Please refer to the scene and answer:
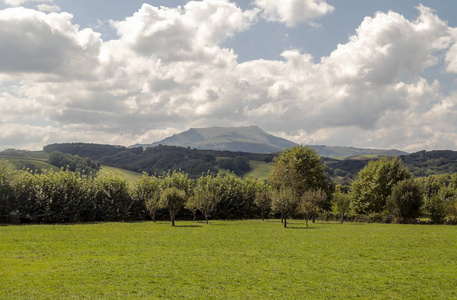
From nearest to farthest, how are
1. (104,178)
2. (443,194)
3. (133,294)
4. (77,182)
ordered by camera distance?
(133,294)
(77,182)
(104,178)
(443,194)

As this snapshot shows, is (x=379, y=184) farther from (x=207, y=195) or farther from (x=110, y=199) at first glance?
(x=110, y=199)

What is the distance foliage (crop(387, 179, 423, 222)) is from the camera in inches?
2530

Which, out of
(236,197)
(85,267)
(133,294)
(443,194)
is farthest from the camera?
(443,194)

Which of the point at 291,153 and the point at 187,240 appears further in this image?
the point at 291,153

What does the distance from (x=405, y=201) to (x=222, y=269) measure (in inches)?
2138

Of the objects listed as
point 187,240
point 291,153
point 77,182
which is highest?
point 291,153

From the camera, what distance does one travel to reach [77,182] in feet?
202

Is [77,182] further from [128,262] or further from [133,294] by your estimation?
[133,294]

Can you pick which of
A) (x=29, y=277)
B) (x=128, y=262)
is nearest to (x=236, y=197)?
(x=128, y=262)

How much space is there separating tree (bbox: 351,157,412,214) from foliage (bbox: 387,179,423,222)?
450 centimetres

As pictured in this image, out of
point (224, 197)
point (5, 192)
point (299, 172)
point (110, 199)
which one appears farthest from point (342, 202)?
point (5, 192)

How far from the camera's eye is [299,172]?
74500 millimetres

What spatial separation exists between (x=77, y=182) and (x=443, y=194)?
314 ft

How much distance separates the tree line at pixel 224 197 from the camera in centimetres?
5609
